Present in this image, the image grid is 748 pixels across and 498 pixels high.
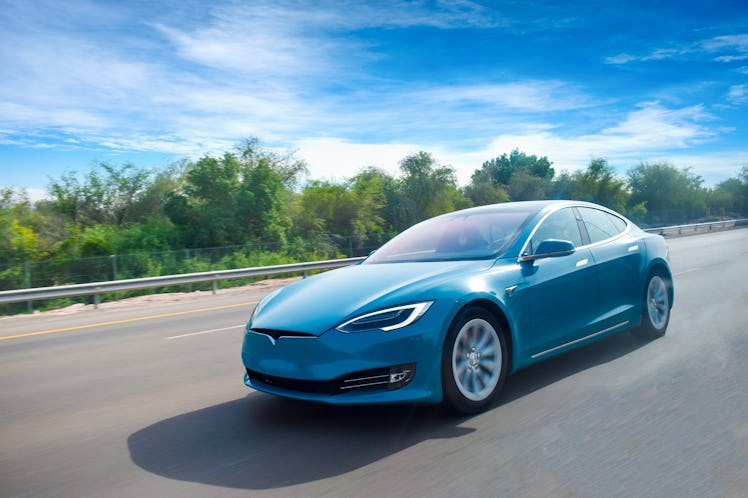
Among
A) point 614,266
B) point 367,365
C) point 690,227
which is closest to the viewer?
point 367,365

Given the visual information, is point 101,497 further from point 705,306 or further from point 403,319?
point 705,306

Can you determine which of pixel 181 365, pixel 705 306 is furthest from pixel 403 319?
pixel 705 306

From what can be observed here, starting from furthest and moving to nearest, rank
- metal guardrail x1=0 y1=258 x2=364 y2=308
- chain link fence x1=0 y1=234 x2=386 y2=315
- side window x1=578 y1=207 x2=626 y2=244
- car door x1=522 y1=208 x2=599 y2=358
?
chain link fence x1=0 y1=234 x2=386 y2=315 < metal guardrail x1=0 y1=258 x2=364 y2=308 < side window x1=578 y1=207 x2=626 y2=244 < car door x1=522 y1=208 x2=599 y2=358

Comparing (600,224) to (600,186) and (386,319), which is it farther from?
(600,186)

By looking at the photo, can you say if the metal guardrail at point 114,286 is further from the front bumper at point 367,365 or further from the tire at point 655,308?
the front bumper at point 367,365

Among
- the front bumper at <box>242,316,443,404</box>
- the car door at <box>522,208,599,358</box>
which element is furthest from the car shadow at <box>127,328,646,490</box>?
the car door at <box>522,208,599,358</box>

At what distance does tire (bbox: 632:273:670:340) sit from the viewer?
22.6 feet

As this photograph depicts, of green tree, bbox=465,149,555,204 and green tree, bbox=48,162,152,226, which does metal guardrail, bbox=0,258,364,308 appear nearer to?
green tree, bbox=48,162,152,226

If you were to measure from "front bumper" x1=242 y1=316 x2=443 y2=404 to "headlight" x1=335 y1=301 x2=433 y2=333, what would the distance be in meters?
0.04

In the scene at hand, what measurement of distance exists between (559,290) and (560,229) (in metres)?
0.80

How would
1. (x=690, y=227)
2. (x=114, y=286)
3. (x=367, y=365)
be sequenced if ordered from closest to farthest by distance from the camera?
(x=367, y=365), (x=114, y=286), (x=690, y=227)

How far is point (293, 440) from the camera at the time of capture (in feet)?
14.2

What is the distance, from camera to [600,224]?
668cm

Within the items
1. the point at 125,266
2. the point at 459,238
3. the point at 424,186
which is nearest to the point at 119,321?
the point at 459,238
